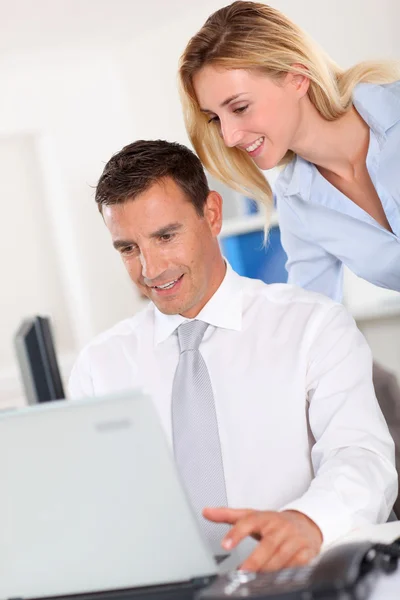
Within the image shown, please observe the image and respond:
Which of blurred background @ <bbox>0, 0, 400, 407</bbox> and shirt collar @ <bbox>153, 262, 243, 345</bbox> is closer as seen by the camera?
shirt collar @ <bbox>153, 262, 243, 345</bbox>

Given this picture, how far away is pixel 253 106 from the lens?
67.7 inches

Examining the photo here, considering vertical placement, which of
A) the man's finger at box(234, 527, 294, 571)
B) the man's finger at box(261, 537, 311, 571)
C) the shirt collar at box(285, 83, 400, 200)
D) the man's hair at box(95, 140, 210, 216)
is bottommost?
the man's finger at box(261, 537, 311, 571)

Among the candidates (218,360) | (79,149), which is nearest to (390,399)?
(218,360)

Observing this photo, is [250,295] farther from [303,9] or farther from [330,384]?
[303,9]

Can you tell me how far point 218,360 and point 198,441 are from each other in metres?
0.18

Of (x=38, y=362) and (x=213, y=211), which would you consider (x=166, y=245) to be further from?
(x=38, y=362)

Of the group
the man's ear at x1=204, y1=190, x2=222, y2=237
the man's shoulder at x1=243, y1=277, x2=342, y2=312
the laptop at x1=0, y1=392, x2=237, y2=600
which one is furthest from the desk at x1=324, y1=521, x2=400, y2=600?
the man's ear at x1=204, y1=190, x2=222, y2=237

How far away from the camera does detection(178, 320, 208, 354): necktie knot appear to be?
169 cm

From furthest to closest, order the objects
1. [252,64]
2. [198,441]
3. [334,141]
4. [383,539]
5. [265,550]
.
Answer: [334,141] → [252,64] → [198,441] → [383,539] → [265,550]

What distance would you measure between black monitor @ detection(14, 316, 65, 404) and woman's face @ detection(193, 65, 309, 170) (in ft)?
1.85

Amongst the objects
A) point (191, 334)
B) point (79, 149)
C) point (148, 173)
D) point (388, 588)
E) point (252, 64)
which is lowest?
point (388, 588)

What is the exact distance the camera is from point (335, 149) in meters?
1.95

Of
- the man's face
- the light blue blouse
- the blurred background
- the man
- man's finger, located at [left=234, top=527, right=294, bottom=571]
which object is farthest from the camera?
the blurred background

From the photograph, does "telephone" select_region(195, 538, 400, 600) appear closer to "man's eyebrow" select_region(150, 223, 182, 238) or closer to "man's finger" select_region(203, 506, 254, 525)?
"man's finger" select_region(203, 506, 254, 525)
